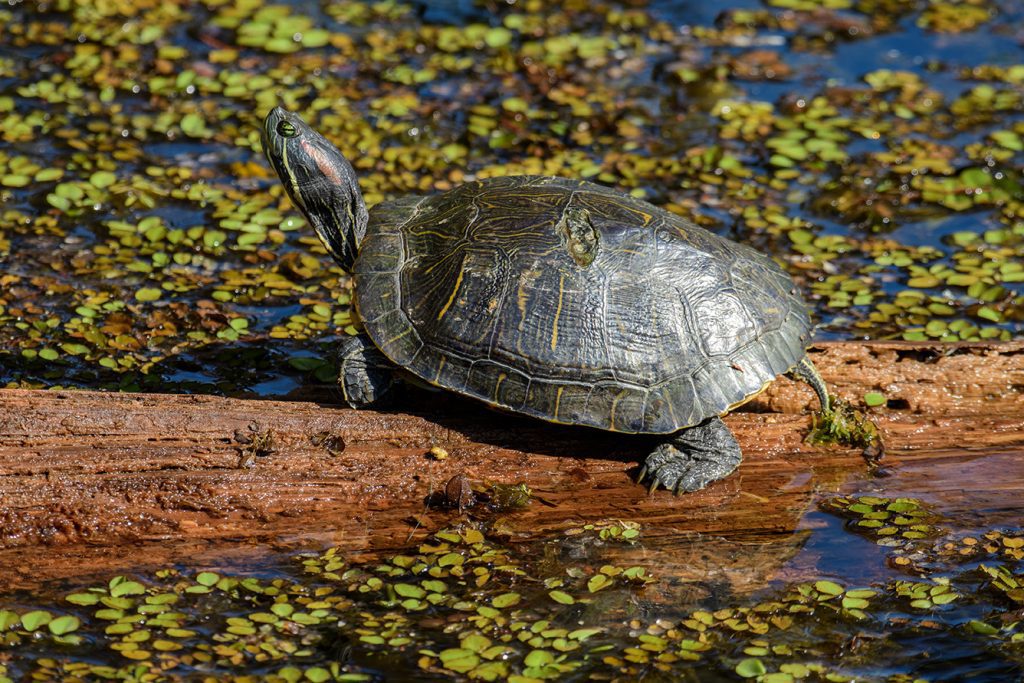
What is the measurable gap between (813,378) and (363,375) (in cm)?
241

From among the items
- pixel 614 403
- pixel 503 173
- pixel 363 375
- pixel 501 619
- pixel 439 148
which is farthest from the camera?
pixel 439 148

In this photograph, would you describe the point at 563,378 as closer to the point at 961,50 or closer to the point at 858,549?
the point at 858,549

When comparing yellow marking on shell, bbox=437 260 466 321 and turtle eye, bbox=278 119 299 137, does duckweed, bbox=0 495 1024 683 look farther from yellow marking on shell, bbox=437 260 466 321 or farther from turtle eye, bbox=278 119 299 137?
turtle eye, bbox=278 119 299 137

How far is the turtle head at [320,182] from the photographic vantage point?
248 inches

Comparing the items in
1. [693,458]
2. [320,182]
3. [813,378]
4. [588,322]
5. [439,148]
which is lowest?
[693,458]

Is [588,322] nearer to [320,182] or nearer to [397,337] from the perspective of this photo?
[397,337]

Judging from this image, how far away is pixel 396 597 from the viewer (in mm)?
4973

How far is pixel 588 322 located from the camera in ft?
17.6

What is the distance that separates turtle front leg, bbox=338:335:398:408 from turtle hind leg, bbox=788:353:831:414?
2.17 meters

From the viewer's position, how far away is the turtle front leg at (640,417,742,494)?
5383mm

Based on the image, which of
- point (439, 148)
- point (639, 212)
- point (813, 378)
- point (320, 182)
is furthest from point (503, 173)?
point (813, 378)

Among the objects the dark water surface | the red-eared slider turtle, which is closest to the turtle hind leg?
the red-eared slider turtle

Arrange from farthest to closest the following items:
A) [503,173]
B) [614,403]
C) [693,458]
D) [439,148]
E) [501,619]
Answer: [439,148], [503,173], [693,458], [614,403], [501,619]

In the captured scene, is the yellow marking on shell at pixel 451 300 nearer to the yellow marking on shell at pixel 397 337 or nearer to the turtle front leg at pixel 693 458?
the yellow marking on shell at pixel 397 337
